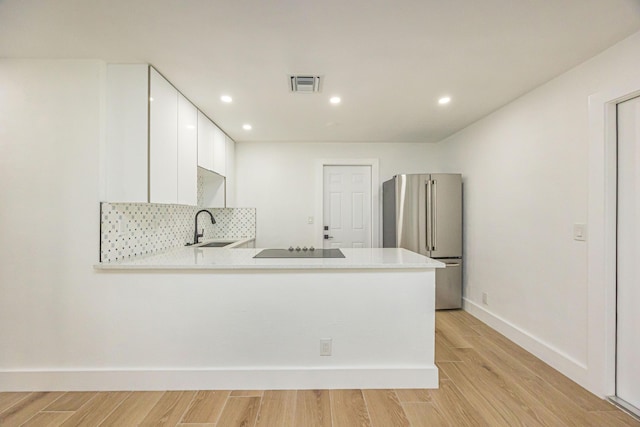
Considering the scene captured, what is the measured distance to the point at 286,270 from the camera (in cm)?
200

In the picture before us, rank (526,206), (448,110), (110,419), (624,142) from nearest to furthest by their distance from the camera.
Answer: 1. (110,419)
2. (624,142)
3. (526,206)
4. (448,110)

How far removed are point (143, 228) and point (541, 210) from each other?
330cm

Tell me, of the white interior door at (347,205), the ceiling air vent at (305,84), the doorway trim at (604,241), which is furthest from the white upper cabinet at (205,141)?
the doorway trim at (604,241)

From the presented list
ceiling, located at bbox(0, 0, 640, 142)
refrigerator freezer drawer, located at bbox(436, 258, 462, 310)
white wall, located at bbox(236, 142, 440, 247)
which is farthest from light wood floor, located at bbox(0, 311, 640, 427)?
white wall, located at bbox(236, 142, 440, 247)

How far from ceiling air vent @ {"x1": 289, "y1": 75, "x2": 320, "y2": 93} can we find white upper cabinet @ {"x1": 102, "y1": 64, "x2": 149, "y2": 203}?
3.36 feet

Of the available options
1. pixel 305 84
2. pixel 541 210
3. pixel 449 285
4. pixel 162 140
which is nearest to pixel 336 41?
pixel 305 84

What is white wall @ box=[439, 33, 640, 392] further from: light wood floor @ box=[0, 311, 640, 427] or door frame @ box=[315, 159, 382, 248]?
door frame @ box=[315, 159, 382, 248]

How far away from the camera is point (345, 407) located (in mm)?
1768

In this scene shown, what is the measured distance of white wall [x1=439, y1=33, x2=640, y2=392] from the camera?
6.63ft

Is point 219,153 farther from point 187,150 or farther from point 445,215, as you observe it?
point 445,215

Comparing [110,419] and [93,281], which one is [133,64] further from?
[110,419]

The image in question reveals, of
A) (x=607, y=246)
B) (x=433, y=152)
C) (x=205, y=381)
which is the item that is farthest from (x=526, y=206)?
(x=205, y=381)

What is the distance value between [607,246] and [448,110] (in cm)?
174

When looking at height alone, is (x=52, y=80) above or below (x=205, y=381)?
above
